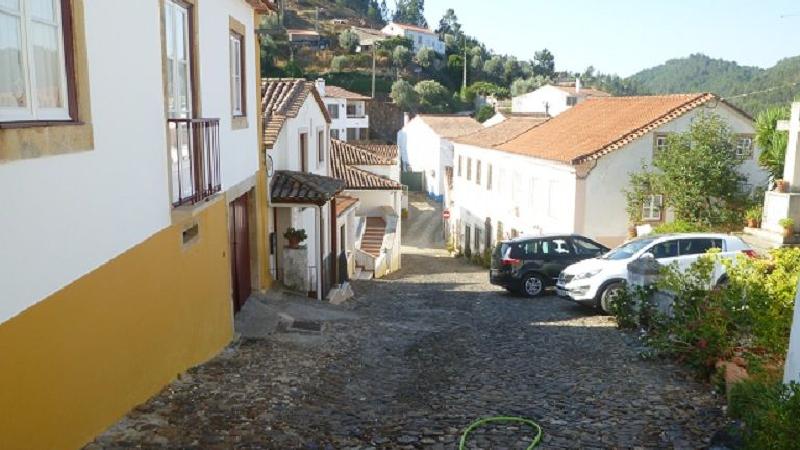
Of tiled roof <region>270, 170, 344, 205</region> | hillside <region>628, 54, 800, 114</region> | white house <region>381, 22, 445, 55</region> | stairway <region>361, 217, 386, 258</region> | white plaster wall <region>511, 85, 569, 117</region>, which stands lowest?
stairway <region>361, 217, 386, 258</region>

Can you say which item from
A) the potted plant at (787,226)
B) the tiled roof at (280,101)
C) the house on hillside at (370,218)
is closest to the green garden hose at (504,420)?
the tiled roof at (280,101)

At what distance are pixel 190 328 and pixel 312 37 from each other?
84.3 m

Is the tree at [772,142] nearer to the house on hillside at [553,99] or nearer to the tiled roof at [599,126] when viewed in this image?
the tiled roof at [599,126]

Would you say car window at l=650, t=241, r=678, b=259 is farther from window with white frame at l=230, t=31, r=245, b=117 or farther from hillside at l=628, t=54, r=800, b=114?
hillside at l=628, t=54, r=800, b=114

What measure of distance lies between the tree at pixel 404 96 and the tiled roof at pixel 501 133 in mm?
34860

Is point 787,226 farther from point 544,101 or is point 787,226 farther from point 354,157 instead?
point 544,101

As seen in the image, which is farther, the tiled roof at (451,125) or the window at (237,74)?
the tiled roof at (451,125)

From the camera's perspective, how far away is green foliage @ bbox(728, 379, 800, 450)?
4.38m

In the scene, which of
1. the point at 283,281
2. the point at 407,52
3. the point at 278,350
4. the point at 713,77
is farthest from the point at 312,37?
the point at 278,350

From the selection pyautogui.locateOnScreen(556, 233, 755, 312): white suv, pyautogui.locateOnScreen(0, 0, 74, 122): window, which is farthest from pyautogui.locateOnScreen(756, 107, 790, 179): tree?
pyautogui.locateOnScreen(0, 0, 74, 122): window

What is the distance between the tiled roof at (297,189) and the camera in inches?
577

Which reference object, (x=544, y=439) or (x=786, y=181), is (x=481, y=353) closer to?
(x=544, y=439)

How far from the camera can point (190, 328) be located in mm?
8023

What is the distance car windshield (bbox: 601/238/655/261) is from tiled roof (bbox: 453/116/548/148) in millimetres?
17557
